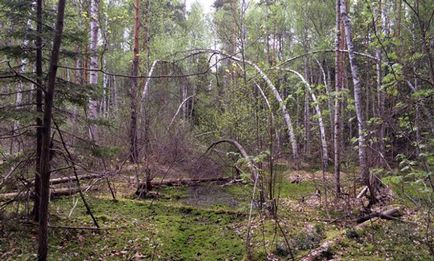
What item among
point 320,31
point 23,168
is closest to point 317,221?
point 23,168

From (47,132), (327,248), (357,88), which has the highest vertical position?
(357,88)

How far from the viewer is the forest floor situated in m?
5.46

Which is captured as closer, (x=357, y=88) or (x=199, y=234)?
(x=199, y=234)

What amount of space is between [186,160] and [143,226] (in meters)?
4.26

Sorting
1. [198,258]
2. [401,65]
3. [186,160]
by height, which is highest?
[401,65]

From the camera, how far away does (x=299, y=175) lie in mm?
14195

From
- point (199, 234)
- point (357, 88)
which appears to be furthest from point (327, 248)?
point (357, 88)

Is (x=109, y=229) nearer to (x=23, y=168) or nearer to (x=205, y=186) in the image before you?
(x=23, y=168)

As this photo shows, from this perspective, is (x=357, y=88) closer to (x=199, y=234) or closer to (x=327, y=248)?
(x=327, y=248)

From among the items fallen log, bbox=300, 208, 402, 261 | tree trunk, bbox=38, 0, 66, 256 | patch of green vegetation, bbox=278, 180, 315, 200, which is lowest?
patch of green vegetation, bbox=278, 180, 315, 200

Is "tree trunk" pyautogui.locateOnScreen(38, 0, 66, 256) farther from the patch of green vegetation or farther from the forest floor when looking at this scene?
the patch of green vegetation

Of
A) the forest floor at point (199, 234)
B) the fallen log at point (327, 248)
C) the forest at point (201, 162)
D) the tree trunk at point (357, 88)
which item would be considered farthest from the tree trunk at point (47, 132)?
the tree trunk at point (357, 88)

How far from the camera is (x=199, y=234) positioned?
23.1 feet

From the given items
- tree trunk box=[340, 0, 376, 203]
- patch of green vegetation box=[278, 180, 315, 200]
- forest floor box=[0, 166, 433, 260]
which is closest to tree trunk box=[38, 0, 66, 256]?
forest floor box=[0, 166, 433, 260]
